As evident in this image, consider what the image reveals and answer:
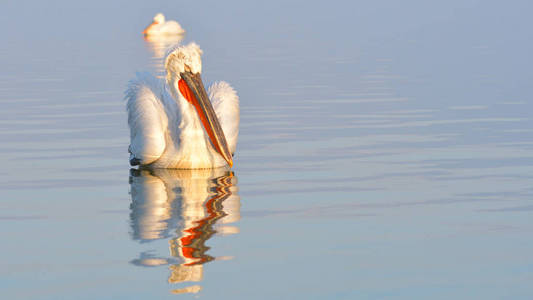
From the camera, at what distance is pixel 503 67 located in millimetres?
20641

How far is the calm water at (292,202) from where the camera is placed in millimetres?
5617

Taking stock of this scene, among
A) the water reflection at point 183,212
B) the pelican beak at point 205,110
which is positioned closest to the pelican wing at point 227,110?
the pelican beak at point 205,110

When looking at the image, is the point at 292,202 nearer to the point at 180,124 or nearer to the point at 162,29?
the point at 180,124

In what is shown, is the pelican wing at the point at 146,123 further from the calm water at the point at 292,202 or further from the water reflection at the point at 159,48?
the water reflection at the point at 159,48

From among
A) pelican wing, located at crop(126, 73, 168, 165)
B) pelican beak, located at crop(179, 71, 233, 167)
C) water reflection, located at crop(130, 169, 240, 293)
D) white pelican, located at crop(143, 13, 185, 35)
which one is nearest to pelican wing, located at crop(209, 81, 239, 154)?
pelican beak, located at crop(179, 71, 233, 167)

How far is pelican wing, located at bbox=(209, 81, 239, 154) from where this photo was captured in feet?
31.9

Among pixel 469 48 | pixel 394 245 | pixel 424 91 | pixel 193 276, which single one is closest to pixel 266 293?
pixel 193 276

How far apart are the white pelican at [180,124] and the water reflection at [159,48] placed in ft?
1.27

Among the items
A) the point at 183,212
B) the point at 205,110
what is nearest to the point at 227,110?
the point at 205,110

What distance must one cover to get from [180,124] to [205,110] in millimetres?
262

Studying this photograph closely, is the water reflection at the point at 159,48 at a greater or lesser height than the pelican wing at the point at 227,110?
greater

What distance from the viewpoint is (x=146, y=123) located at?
9219 mm

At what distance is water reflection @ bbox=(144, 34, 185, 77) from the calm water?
1.62 m

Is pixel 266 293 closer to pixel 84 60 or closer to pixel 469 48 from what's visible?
pixel 84 60
